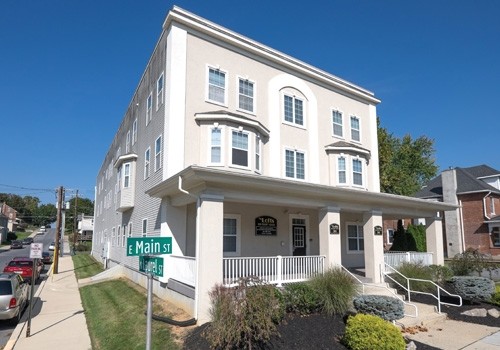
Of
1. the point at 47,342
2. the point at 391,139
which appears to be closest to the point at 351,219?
the point at 47,342

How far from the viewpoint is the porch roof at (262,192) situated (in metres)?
10.9

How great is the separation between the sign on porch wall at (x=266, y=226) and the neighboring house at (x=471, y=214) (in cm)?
2640

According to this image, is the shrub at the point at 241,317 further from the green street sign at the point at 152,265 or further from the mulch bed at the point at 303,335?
the green street sign at the point at 152,265

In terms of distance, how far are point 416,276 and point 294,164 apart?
24.2 feet

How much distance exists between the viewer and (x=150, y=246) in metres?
6.06

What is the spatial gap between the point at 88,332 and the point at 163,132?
7.96 m

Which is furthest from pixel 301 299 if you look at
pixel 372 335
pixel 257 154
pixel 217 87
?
pixel 217 87

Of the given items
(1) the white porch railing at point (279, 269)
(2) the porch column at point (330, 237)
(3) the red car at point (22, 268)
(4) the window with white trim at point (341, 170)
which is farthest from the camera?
(3) the red car at point (22, 268)

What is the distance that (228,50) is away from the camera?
17125 mm

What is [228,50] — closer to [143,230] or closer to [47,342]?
[143,230]

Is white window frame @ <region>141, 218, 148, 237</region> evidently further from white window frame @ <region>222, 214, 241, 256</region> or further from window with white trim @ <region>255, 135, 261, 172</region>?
window with white trim @ <region>255, 135, 261, 172</region>

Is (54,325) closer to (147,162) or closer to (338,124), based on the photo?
(147,162)

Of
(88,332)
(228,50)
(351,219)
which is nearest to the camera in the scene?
(88,332)

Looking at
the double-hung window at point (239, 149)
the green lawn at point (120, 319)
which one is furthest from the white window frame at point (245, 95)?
the green lawn at point (120, 319)
